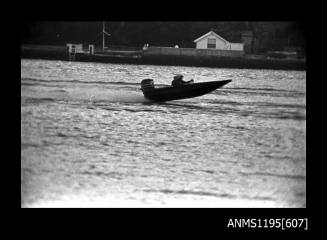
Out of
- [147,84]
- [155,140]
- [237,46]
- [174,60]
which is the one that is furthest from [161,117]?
[237,46]

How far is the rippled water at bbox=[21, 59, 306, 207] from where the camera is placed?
17.8 feet

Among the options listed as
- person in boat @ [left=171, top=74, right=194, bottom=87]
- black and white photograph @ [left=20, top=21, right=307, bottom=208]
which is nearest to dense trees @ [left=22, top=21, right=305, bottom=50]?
black and white photograph @ [left=20, top=21, right=307, bottom=208]

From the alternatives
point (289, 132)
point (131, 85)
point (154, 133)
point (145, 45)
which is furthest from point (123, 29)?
point (131, 85)

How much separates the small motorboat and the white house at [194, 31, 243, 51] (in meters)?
1.74

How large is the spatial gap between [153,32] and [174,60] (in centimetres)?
143

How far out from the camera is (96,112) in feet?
27.9

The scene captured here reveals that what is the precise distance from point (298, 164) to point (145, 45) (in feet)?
7.74

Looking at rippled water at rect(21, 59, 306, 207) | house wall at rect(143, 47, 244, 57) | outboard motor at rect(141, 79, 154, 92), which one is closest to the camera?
rippled water at rect(21, 59, 306, 207)

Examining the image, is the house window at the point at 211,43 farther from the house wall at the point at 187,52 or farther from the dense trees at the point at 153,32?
the dense trees at the point at 153,32

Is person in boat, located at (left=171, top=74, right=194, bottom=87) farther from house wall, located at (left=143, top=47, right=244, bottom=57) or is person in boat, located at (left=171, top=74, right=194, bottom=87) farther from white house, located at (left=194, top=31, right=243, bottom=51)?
white house, located at (left=194, top=31, right=243, bottom=51)

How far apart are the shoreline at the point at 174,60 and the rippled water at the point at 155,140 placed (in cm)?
29
